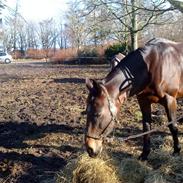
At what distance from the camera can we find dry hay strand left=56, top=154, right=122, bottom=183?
4105 millimetres

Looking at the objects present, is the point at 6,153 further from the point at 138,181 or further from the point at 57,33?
the point at 57,33

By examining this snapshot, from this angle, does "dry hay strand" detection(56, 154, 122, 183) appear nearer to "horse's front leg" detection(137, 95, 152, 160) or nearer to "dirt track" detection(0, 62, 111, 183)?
"dirt track" detection(0, 62, 111, 183)

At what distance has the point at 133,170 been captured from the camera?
4410 mm

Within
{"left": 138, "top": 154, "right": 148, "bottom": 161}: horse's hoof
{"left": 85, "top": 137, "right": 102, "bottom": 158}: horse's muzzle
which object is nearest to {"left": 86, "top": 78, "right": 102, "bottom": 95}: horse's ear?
{"left": 85, "top": 137, "right": 102, "bottom": 158}: horse's muzzle

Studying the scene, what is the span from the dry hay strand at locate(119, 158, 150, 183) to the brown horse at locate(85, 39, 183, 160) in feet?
1.04

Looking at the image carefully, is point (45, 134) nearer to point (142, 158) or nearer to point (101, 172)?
point (142, 158)

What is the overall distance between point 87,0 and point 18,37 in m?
51.5

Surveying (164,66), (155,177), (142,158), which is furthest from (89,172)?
(164,66)

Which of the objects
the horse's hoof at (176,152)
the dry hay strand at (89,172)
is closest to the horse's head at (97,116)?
the dry hay strand at (89,172)

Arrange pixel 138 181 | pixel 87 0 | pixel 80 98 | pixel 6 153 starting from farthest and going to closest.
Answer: pixel 87 0
pixel 80 98
pixel 6 153
pixel 138 181

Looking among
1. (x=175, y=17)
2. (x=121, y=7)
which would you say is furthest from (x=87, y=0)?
(x=175, y=17)

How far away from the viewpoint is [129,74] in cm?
420

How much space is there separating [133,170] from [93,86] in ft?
4.21

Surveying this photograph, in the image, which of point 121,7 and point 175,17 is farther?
point 175,17
